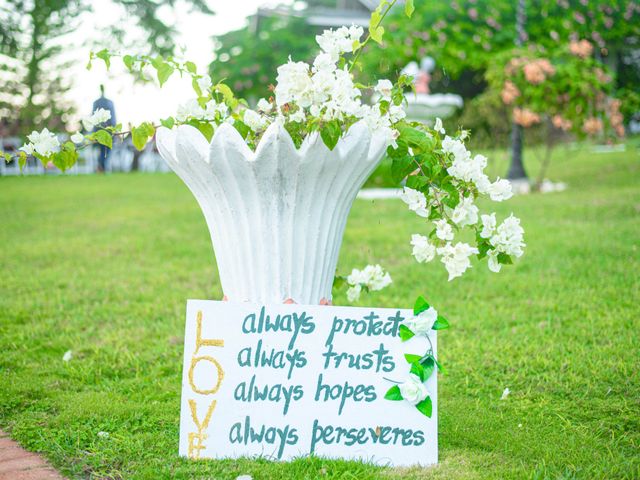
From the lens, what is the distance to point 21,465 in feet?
7.54

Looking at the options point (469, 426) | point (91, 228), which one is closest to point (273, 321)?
point (469, 426)

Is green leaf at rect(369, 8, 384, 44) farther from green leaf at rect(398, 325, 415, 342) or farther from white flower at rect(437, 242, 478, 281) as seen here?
green leaf at rect(398, 325, 415, 342)

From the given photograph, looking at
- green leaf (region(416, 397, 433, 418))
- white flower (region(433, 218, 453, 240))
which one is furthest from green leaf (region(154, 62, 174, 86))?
green leaf (region(416, 397, 433, 418))

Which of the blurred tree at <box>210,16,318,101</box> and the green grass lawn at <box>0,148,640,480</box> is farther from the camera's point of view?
the blurred tree at <box>210,16,318,101</box>

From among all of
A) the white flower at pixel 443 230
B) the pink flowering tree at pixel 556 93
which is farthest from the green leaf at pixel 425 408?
the pink flowering tree at pixel 556 93

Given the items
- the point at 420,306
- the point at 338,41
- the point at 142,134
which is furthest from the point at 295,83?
the point at 420,306

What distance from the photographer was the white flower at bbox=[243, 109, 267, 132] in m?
2.26

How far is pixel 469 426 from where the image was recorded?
259cm

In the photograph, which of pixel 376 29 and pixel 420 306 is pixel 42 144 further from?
pixel 420 306

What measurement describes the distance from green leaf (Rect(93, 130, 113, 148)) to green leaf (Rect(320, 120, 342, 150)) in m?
0.77

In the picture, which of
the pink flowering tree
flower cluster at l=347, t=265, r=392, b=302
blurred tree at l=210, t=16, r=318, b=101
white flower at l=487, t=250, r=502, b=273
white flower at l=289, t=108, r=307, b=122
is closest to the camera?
white flower at l=289, t=108, r=307, b=122

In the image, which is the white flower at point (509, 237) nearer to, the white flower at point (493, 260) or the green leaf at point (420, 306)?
the white flower at point (493, 260)

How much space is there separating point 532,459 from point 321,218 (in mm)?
1097

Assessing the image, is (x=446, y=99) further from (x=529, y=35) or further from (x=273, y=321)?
(x=273, y=321)
